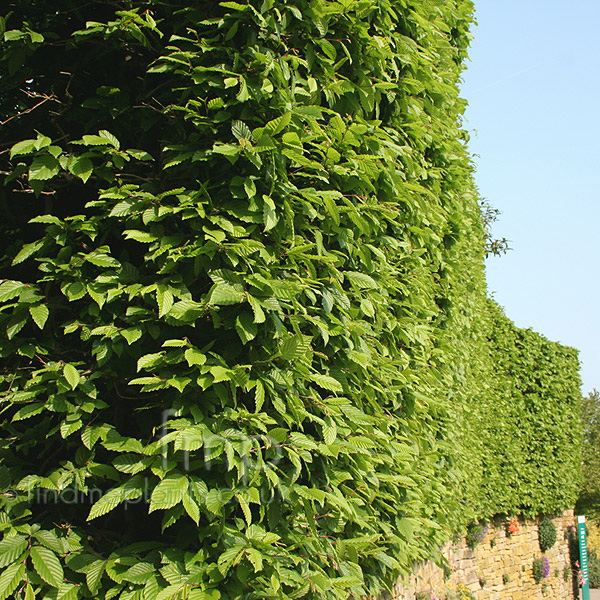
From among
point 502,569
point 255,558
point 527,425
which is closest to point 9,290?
point 255,558

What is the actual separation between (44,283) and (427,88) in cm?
299

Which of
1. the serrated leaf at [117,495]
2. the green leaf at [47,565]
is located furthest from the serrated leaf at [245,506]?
the green leaf at [47,565]

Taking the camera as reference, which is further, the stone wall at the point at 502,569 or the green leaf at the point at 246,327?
the stone wall at the point at 502,569

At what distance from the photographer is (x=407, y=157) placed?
3.71m

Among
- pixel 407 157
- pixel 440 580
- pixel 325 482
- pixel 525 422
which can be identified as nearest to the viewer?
pixel 325 482

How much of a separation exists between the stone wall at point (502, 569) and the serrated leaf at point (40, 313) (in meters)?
3.61

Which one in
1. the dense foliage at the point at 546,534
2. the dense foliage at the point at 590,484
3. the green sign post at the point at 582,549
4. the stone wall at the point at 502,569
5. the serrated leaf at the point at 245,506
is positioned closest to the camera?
the serrated leaf at the point at 245,506

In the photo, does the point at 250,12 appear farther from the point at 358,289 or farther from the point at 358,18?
the point at 358,289

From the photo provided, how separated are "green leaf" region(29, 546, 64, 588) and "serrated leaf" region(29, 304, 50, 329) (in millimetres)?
867

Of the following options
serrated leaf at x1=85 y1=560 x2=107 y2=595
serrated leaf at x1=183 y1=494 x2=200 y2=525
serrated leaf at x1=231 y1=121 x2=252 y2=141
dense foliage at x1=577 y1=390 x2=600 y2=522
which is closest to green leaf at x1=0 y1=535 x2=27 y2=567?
serrated leaf at x1=85 y1=560 x2=107 y2=595

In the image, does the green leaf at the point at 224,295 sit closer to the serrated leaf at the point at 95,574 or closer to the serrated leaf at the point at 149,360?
the serrated leaf at the point at 149,360

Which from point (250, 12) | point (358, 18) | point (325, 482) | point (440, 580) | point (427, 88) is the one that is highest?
point (427, 88)

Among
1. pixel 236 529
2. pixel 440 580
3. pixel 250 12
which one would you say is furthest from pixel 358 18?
pixel 440 580

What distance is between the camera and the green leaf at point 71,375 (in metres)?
2.31
